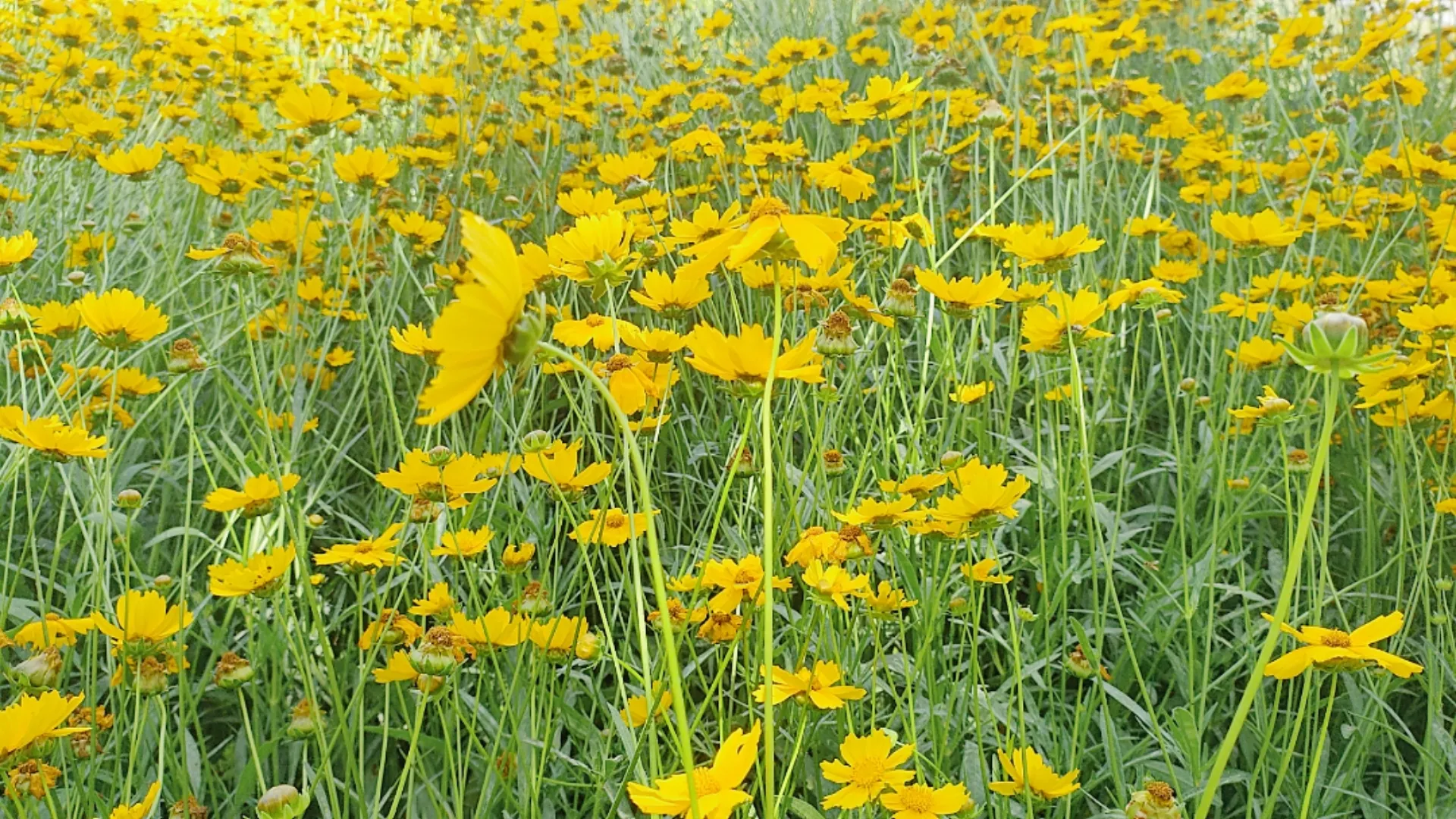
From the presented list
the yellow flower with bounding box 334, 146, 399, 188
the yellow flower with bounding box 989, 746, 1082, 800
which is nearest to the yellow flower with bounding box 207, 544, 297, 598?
the yellow flower with bounding box 989, 746, 1082, 800

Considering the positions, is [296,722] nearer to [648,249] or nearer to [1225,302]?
[648,249]

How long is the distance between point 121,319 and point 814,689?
707mm

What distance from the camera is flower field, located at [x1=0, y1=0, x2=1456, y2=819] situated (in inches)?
32.8

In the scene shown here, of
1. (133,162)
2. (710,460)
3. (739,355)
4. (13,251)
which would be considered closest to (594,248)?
(739,355)

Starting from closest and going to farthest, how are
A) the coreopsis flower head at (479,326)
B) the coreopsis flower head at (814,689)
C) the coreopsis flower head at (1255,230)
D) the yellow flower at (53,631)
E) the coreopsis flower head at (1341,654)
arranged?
1. the coreopsis flower head at (479,326)
2. the coreopsis flower head at (1341,654)
3. the coreopsis flower head at (814,689)
4. the yellow flower at (53,631)
5. the coreopsis flower head at (1255,230)

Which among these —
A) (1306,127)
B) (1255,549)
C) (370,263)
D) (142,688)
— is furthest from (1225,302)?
(1306,127)

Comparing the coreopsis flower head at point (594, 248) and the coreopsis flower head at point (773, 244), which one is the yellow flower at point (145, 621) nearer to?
the coreopsis flower head at point (594, 248)

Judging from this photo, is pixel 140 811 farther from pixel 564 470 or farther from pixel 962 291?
pixel 962 291

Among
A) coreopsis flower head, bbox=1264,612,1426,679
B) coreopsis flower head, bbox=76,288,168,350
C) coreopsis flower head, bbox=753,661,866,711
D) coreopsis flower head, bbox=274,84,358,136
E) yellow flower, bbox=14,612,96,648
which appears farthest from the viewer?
coreopsis flower head, bbox=274,84,358,136

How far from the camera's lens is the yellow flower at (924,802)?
712 millimetres

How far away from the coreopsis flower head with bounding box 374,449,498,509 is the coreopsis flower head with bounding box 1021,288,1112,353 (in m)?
0.53

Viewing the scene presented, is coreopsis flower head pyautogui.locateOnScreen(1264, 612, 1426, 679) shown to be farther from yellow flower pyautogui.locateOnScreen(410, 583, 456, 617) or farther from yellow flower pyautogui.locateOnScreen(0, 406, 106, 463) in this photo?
yellow flower pyautogui.locateOnScreen(0, 406, 106, 463)

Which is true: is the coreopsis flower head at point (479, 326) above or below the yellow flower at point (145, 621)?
above

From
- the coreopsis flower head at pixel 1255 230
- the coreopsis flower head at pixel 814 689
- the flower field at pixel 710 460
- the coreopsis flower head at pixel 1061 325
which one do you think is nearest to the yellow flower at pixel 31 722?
the flower field at pixel 710 460
